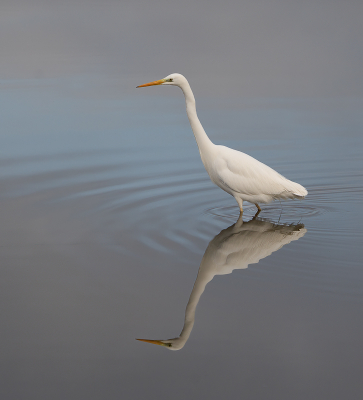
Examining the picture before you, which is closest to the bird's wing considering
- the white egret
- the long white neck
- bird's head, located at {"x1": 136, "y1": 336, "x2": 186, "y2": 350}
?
the white egret

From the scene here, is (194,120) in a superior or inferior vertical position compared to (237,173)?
superior

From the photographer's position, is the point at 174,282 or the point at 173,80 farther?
the point at 173,80

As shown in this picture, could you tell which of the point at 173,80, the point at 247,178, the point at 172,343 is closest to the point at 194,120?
the point at 173,80

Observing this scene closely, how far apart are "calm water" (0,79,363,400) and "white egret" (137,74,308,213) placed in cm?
Answer: 36

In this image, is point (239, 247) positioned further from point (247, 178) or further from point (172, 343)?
point (172, 343)

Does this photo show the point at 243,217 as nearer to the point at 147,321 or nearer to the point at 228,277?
the point at 228,277

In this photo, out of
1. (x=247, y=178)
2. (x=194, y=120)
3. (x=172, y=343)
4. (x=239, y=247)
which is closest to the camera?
(x=172, y=343)

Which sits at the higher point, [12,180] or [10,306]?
[12,180]

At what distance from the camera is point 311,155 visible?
38.4 ft

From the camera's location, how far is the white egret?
26.1ft

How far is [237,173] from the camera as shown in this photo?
314 inches

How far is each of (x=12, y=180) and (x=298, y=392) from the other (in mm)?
7176

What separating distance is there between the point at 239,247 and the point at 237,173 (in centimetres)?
149

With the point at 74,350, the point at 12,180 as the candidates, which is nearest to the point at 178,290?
the point at 74,350
